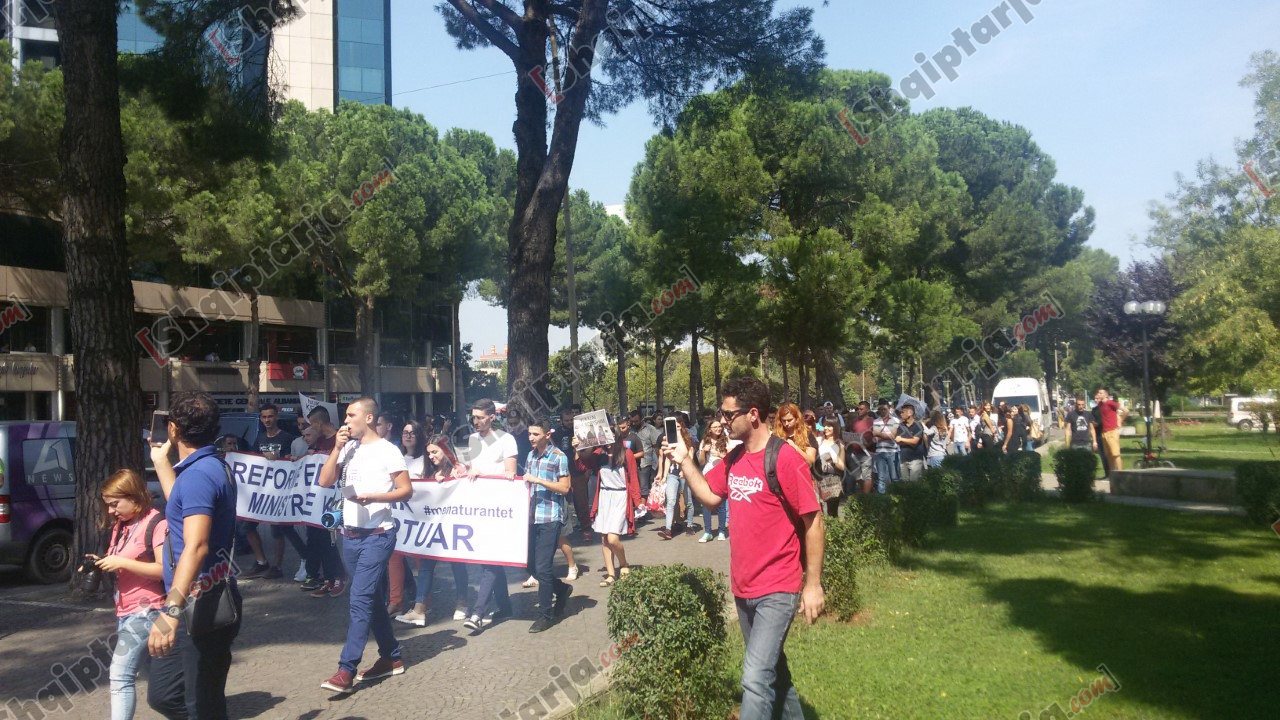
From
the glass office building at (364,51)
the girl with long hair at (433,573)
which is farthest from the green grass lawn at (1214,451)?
the glass office building at (364,51)

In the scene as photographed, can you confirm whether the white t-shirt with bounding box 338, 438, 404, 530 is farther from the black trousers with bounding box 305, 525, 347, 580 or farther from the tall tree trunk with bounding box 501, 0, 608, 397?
the tall tree trunk with bounding box 501, 0, 608, 397

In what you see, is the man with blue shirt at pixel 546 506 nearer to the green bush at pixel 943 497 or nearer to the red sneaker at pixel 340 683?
the red sneaker at pixel 340 683

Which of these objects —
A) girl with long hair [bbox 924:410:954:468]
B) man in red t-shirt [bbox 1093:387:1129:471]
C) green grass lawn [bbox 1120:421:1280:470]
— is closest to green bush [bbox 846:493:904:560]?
girl with long hair [bbox 924:410:954:468]

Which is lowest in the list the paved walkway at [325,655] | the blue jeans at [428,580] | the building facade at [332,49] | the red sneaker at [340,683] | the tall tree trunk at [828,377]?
the paved walkway at [325,655]

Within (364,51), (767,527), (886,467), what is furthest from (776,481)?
A: (364,51)

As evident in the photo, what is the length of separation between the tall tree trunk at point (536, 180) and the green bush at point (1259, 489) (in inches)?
346

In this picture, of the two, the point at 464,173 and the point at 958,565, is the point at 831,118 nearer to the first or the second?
the point at 464,173

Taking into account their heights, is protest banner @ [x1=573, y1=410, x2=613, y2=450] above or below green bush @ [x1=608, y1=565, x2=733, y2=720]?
above

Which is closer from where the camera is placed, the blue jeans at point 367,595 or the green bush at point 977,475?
the blue jeans at point 367,595

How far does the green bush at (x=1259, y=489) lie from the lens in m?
10.7

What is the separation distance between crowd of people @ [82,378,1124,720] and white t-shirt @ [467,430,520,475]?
1 centimetres

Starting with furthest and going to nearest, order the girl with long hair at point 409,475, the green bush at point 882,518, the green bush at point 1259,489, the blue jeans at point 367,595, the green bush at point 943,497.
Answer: the green bush at point 943,497
the green bush at point 1259,489
the green bush at point 882,518
the girl with long hair at point 409,475
the blue jeans at point 367,595

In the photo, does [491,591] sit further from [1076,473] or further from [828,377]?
[828,377]

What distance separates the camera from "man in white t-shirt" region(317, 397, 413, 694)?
226 inches
